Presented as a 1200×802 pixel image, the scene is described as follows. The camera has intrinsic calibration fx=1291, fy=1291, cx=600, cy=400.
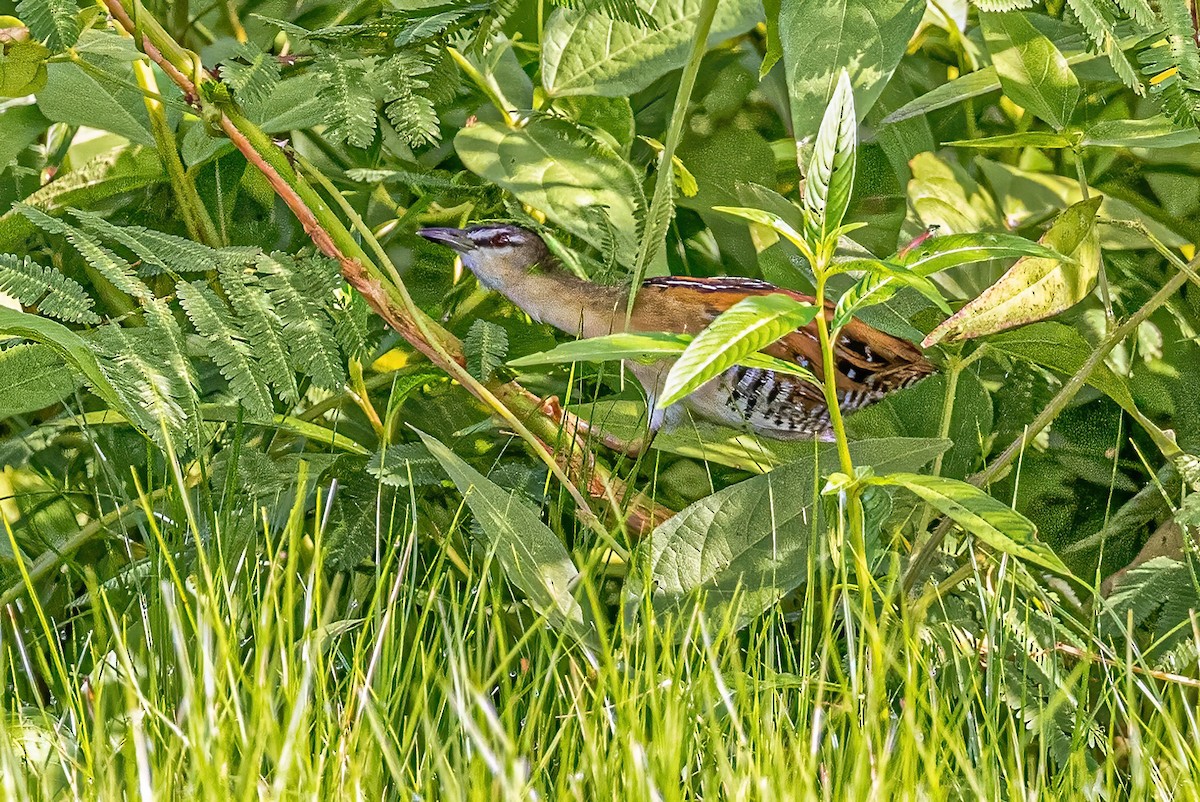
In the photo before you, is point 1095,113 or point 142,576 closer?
point 142,576

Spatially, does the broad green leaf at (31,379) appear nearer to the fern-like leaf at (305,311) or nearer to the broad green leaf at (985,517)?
the fern-like leaf at (305,311)

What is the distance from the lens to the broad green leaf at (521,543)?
88cm

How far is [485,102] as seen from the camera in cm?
116

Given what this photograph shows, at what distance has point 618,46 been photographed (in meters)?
1.05

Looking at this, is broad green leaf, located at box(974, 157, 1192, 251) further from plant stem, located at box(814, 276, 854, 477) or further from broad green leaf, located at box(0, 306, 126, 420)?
broad green leaf, located at box(0, 306, 126, 420)

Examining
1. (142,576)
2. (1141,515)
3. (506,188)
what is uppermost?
(506,188)

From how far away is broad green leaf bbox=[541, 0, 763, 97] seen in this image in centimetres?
102

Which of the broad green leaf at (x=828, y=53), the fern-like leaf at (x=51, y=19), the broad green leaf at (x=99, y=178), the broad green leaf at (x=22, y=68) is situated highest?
the fern-like leaf at (x=51, y=19)

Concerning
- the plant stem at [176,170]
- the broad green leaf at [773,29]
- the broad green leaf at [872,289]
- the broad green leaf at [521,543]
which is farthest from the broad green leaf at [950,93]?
the plant stem at [176,170]

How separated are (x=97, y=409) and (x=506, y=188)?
0.46 meters

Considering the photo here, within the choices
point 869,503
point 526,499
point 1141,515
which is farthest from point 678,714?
point 1141,515

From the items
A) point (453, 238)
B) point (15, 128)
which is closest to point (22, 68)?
point (15, 128)

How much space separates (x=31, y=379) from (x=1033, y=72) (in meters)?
0.81

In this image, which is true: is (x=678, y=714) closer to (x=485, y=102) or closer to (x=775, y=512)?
(x=775, y=512)
